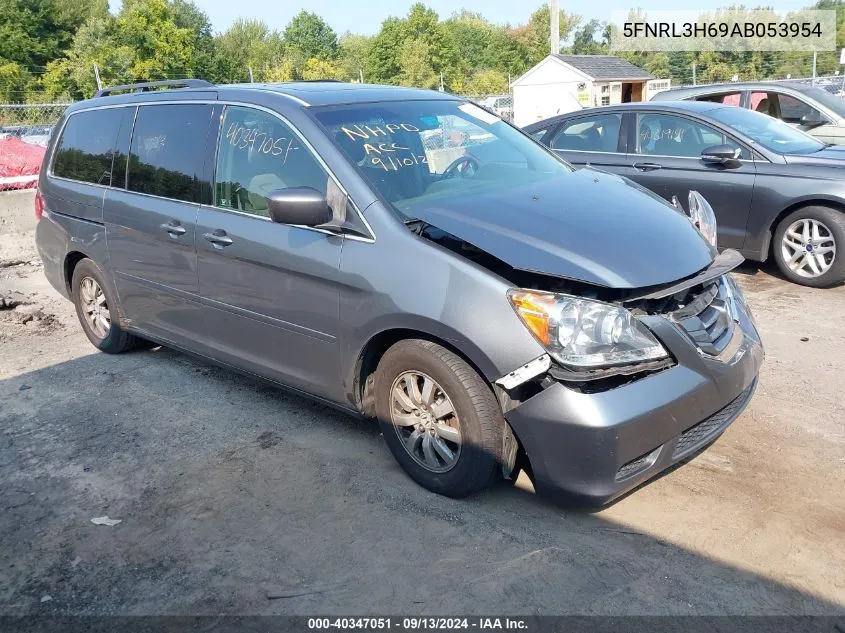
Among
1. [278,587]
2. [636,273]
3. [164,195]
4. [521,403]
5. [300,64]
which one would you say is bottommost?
[278,587]

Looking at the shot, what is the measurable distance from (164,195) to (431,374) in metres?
2.37

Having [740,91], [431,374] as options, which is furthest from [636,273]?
[740,91]

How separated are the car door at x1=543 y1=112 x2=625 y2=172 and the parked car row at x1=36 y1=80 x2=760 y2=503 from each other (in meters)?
3.44

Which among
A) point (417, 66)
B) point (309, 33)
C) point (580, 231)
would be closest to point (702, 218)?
point (580, 231)

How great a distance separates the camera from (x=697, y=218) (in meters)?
4.14

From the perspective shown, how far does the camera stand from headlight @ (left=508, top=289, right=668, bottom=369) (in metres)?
2.95

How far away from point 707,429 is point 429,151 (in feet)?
6.45

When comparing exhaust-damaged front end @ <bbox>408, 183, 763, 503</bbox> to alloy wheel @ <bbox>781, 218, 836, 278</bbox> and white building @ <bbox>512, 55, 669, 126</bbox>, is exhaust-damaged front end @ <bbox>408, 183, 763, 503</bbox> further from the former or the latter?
white building @ <bbox>512, 55, 669, 126</bbox>

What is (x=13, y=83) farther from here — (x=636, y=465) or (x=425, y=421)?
(x=636, y=465)

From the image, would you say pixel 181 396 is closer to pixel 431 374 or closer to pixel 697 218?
pixel 431 374

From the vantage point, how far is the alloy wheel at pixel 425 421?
3322 millimetres

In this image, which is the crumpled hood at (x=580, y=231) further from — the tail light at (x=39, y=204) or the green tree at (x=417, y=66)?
the green tree at (x=417, y=66)

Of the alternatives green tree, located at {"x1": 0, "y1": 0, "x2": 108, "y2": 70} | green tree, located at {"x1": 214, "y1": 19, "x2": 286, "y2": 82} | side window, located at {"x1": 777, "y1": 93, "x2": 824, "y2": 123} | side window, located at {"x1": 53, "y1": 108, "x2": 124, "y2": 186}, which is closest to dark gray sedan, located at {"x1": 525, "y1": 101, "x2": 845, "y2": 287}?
side window, located at {"x1": 777, "y1": 93, "x2": 824, "y2": 123}

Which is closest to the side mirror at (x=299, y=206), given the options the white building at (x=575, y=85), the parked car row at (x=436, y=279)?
the parked car row at (x=436, y=279)
